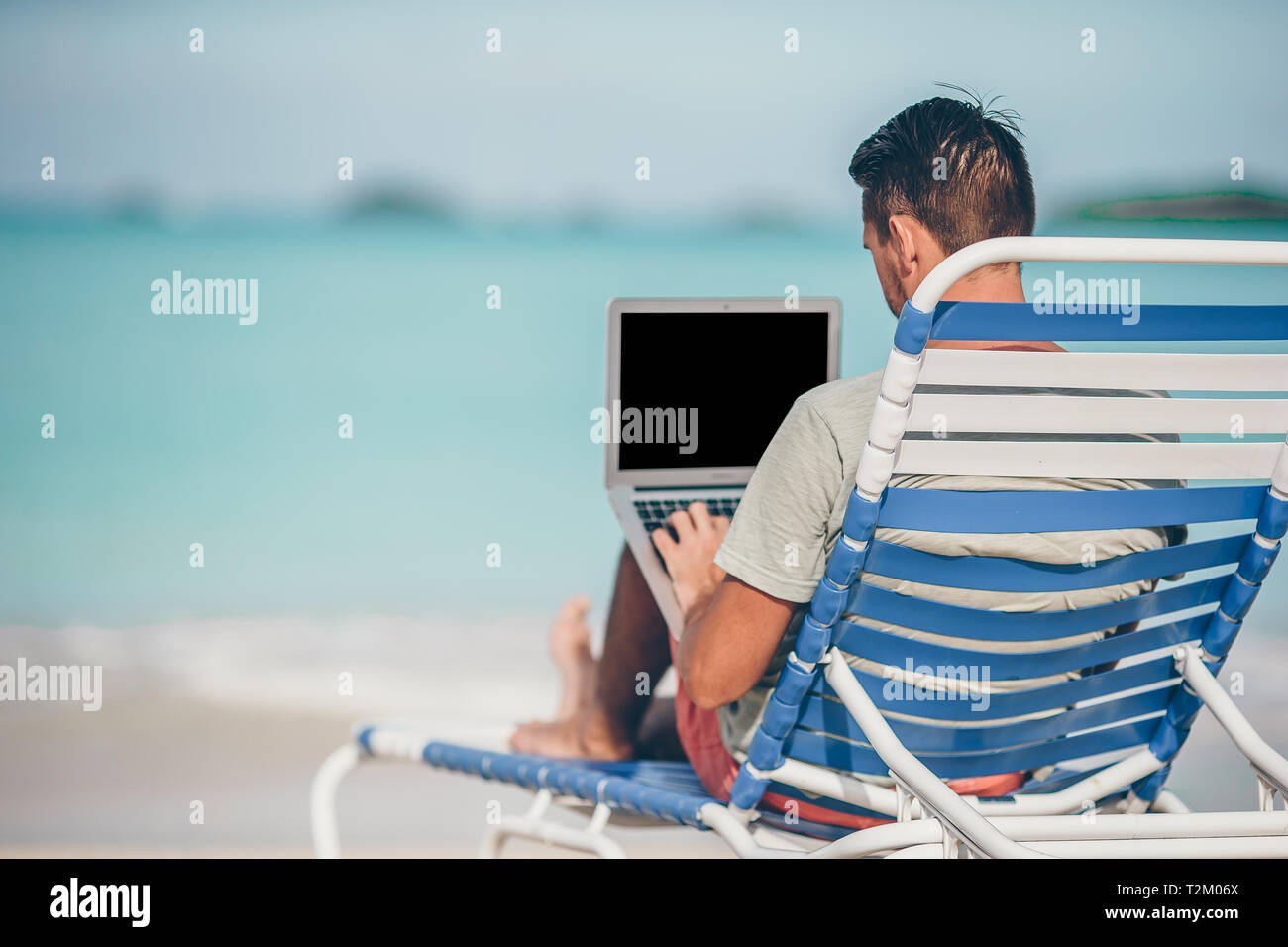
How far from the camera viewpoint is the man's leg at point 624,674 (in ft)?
5.69

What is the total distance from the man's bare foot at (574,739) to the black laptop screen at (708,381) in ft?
1.23

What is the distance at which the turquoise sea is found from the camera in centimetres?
407

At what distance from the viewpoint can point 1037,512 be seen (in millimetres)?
1113

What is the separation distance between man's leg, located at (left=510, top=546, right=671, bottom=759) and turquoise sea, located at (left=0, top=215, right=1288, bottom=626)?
210 centimetres

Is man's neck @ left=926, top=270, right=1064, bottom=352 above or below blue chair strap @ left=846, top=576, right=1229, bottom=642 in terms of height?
above

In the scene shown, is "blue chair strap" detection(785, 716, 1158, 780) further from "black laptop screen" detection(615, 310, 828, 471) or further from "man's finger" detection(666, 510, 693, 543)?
"black laptop screen" detection(615, 310, 828, 471)

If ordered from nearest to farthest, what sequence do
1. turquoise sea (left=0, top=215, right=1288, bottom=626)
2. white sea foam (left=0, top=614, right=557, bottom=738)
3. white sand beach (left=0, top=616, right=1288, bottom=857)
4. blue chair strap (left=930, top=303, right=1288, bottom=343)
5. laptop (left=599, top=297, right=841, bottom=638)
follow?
blue chair strap (left=930, top=303, right=1288, bottom=343), laptop (left=599, top=297, right=841, bottom=638), white sand beach (left=0, top=616, right=1288, bottom=857), white sea foam (left=0, top=614, right=557, bottom=738), turquoise sea (left=0, top=215, right=1288, bottom=626)

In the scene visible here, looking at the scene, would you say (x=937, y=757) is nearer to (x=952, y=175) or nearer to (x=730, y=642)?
(x=730, y=642)

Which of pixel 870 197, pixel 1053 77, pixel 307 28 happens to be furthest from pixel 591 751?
pixel 307 28

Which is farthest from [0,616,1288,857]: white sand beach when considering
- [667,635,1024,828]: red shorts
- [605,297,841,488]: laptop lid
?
[605,297,841,488]: laptop lid

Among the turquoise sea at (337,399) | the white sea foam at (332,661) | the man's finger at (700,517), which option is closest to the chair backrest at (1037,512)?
the man's finger at (700,517)
